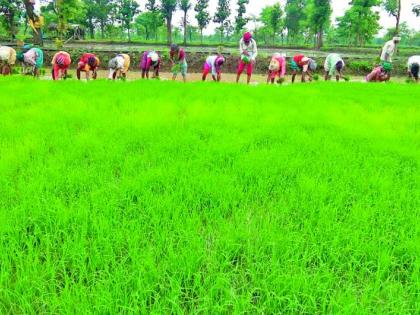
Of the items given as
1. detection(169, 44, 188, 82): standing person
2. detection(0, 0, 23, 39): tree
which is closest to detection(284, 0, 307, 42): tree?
detection(0, 0, 23, 39): tree

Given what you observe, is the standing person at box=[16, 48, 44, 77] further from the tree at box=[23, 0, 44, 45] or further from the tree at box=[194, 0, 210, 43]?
the tree at box=[194, 0, 210, 43]

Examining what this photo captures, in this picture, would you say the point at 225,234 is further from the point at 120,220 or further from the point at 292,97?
the point at 292,97

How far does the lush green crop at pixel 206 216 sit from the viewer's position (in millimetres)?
1356

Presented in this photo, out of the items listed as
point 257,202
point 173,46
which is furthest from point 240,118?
point 173,46

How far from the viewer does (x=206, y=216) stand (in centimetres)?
199

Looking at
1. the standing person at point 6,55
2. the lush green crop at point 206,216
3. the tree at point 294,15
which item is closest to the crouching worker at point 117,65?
the standing person at point 6,55

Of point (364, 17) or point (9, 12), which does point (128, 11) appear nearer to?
point (9, 12)

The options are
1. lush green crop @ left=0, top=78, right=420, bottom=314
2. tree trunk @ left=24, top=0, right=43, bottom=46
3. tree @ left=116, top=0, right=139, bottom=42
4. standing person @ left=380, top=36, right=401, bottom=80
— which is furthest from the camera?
tree @ left=116, top=0, right=139, bottom=42

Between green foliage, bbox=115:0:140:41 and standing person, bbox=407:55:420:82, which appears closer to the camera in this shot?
standing person, bbox=407:55:420:82

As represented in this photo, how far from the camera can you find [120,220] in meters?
1.90

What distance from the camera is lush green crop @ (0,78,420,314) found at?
1.36 meters

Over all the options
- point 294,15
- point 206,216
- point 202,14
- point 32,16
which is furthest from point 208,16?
point 206,216

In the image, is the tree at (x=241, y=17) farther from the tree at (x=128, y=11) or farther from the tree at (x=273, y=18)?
the tree at (x=128, y=11)

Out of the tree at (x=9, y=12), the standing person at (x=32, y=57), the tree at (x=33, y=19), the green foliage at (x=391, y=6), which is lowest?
the standing person at (x=32, y=57)
